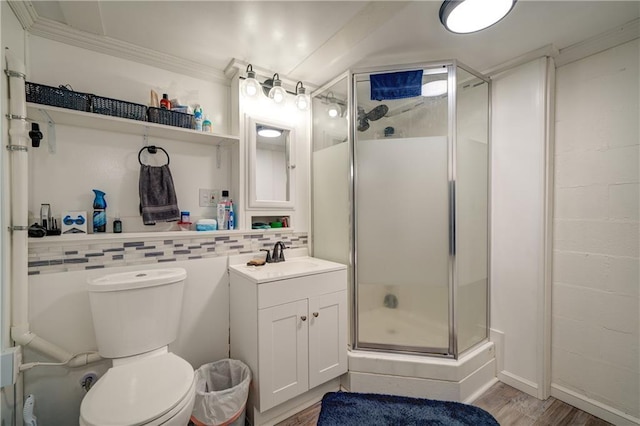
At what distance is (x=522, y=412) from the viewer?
1646mm

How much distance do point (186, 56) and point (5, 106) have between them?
0.97 m

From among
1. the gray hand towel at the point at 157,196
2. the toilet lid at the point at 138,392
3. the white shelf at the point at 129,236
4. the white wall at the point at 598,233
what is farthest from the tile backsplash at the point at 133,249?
the white wall at the point at 598,233

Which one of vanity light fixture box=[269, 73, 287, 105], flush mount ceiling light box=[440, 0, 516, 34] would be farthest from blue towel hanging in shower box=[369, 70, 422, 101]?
vanity light fixture box=[269, 73, 287, 105]

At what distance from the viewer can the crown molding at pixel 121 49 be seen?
1433mm

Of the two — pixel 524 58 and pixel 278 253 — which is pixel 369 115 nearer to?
pixel 524 58

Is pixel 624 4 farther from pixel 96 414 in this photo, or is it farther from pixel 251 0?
pixel 96 414

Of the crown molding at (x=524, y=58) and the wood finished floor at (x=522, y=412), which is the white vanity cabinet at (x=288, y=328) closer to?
the wood finished floor at (x=522, y=412)

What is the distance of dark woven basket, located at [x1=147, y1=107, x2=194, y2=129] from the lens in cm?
161

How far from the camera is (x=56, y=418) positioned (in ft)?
4.53

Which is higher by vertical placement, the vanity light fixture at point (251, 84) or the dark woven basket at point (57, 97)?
the vanity light fixture at point (251, 84)

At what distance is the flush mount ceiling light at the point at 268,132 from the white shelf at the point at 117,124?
0.73ft

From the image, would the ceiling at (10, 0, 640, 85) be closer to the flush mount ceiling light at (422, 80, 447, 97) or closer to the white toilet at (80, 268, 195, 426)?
the flush mount ceiling light at (422, 80, 447, 97)

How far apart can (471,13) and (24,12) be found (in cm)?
222

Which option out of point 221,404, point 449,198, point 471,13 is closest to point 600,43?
point 471,13
